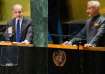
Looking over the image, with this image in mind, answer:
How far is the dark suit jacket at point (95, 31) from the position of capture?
7.06 meters

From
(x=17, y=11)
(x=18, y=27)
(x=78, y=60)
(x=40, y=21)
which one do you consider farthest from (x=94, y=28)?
(x=17, y=11)

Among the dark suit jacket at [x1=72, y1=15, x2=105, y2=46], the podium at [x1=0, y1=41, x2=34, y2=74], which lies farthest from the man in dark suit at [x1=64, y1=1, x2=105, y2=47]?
the podium at [x1=0, y1=41, x2=34, y2=74]

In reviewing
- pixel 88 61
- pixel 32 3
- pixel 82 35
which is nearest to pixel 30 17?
pixel 32 3

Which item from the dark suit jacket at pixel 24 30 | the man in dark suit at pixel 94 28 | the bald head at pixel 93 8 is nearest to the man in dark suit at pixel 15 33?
the dark suit jacket at pixel 24 30

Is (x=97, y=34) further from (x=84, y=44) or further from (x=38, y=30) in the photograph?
(x=38, y=30)

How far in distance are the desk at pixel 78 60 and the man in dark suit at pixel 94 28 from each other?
6.9 inches

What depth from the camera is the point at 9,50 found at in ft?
27.0

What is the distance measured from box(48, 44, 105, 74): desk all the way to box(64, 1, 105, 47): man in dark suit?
6.9 inches

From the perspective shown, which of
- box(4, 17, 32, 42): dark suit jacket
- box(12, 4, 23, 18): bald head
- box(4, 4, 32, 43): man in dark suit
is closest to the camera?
box(4, 17, 32, 42): dark suit jacket

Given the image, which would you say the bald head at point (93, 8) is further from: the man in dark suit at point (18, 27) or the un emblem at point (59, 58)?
the man in dark suit at point (18, 27)

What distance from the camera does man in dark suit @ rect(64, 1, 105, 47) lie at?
7066mm

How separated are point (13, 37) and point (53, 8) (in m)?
1.12

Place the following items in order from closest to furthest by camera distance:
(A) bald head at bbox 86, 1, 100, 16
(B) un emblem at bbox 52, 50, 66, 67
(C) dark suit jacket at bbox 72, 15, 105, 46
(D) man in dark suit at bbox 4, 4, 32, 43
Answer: (C) dark suit jacket at bbox 72, 15, 105, 46 < (A) bald head at bbox 86, 1, 100, 16 < (B) un emblem at bbox 52, 50, 66, 67 < (D) man in dark suit at bbox 4, 4, 32, 43

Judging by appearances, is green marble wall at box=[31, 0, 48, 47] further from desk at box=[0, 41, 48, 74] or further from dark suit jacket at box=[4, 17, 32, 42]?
dark suit jacket at box=[4, 17, 32, 42]
